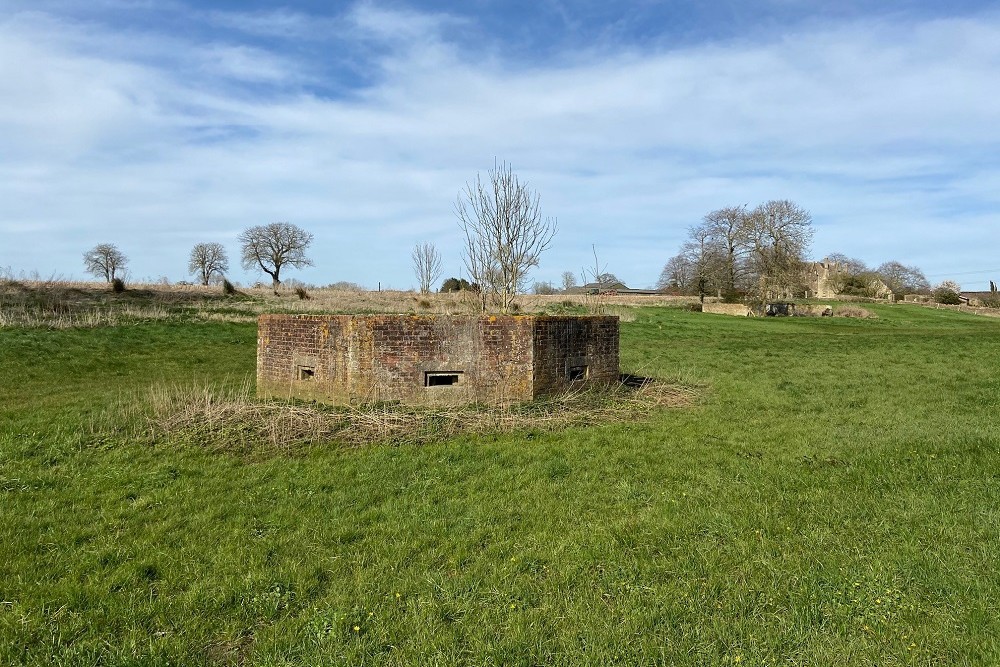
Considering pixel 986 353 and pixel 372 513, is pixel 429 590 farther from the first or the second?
pixel 986 353

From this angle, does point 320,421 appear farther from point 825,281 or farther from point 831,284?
point 825,281

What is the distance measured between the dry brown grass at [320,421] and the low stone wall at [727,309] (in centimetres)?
3849

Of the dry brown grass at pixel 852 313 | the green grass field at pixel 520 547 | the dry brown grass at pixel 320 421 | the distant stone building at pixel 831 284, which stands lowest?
the green grass field at pixel 520 547

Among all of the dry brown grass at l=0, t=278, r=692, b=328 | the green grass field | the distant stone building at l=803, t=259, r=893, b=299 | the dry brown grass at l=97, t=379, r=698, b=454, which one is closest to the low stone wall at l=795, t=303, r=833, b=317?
the distant stone building at l=803, t=259, r=893, b=299

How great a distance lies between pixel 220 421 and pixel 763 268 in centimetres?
4969

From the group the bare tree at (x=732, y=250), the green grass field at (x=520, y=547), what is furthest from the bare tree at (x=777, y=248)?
the green grass field at (x=520, y=547)

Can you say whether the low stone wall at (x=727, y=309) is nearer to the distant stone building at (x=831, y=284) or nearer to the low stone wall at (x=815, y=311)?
the low stone wall at (x=815, y=311)

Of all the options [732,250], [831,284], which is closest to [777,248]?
[732,250]

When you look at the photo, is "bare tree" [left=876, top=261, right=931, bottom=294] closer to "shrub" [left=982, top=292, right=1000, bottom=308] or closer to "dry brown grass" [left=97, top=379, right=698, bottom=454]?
"shrub" [left=982, top=292, right=1000, bottom=308]

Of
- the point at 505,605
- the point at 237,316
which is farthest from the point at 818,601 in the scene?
the point at 237,316

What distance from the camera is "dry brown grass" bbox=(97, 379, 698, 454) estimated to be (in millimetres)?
8031

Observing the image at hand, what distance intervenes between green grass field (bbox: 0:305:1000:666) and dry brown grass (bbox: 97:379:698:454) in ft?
1.07

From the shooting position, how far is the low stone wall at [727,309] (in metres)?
45.8

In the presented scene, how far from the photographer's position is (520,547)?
4.76 metres
